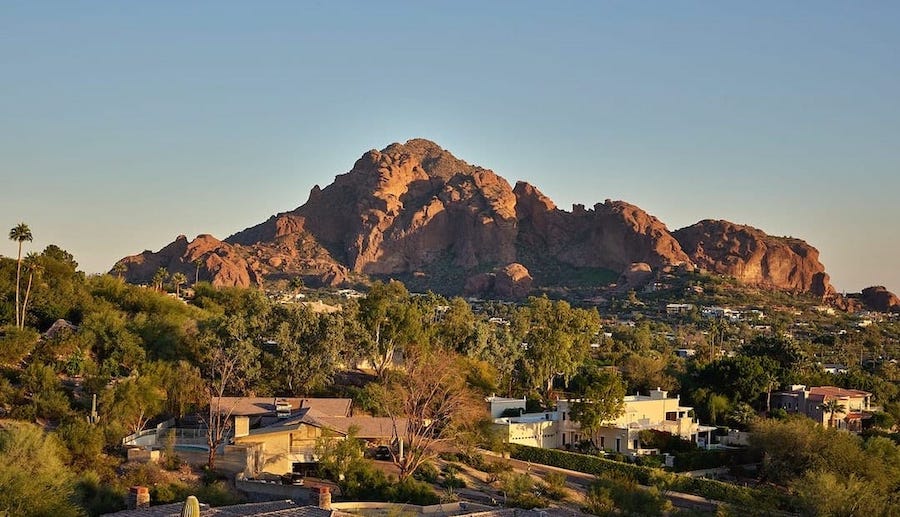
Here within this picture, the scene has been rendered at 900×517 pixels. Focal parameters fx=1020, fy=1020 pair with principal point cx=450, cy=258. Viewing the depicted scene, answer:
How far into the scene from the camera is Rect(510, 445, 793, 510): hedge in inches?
1425

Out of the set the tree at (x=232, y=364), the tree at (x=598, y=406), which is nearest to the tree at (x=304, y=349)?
the tree at (x=232, y=364)

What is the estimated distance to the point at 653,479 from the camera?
38531 mm

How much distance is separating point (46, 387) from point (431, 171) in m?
153

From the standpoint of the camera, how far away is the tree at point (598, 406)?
4481 centimetres

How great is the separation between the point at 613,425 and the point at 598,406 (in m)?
1.71

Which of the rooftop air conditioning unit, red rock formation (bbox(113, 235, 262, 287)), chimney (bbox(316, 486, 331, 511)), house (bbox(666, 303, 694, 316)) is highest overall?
red rock formation (bbox(113, 235, 262, 287))

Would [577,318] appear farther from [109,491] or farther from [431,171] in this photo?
[431,171]

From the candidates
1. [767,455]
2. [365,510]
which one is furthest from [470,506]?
[767,455]

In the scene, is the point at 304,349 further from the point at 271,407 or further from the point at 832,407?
the point at 832,407

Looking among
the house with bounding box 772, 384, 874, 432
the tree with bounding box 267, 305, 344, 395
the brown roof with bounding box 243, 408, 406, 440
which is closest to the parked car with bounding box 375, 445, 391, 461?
the brown roof with bounding box 243, 408, 406, 440

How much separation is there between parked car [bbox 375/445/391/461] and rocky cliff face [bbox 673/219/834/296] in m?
113

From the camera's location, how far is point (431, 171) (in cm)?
19112

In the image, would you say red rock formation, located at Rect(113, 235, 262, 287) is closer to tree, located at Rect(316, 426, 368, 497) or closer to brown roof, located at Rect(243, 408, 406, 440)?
brown roof, located at Rect(243, 408, 406, 440)

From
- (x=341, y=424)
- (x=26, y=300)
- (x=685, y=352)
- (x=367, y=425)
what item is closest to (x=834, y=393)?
(x=685, y=352)
